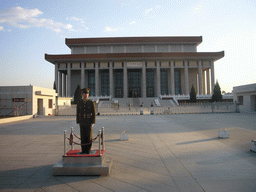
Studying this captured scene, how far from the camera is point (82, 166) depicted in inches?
172

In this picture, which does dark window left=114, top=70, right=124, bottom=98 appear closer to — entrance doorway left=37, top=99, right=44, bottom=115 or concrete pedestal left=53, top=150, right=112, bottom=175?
entrance doorway left=37, top=99, right=44, bottom=115

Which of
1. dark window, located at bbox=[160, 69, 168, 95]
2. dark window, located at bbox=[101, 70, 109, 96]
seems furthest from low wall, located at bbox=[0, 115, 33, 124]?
dark window, located at bbox=[160, 69, 168, 95]

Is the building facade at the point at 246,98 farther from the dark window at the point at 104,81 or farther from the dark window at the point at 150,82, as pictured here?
the dark window at the point at 104,81

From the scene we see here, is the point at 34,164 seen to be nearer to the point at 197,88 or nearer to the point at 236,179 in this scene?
the point at 236,179

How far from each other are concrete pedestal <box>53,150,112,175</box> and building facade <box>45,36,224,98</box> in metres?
46.1

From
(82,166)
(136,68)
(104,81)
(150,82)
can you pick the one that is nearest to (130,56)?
(136,68)

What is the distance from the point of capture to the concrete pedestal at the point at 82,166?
4.36m

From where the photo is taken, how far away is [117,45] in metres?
58.0

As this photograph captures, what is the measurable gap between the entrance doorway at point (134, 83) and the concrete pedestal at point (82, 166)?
51992mm

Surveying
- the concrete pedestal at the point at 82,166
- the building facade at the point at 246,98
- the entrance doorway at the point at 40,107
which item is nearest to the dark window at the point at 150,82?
the building facade at the point at 246,98

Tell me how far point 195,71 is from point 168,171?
57.5 m

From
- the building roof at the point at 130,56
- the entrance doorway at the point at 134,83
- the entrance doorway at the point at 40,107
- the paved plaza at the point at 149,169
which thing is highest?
the building roof at the point at 130,56

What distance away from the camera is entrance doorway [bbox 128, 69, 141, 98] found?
5650cm

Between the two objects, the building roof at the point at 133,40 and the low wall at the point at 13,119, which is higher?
the building roof at the point at 133,40
